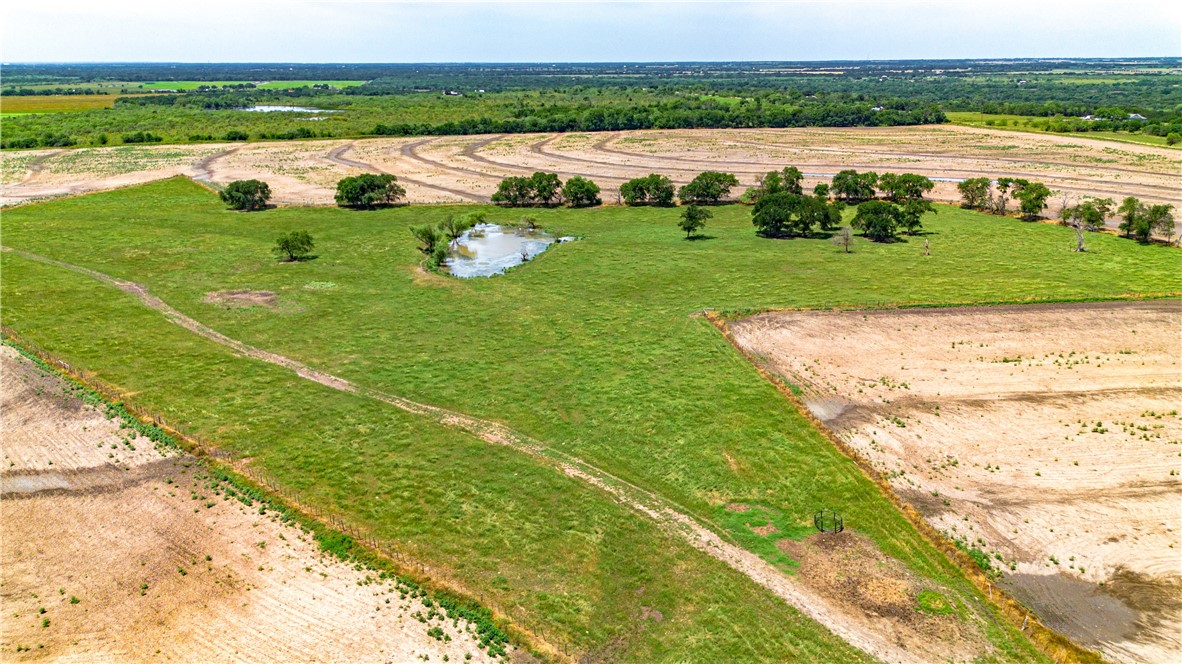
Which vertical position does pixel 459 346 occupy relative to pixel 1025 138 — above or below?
below

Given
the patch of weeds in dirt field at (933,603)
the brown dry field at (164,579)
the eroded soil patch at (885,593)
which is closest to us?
the brown dry field at (164,579)

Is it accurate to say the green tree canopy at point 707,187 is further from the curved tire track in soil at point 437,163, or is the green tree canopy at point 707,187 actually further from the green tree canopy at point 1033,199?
the green tree canopy at point 1033,199

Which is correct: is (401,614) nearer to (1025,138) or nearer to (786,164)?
(786,164)

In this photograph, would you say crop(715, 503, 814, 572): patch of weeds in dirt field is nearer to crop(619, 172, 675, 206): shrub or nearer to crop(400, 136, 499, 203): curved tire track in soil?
crop(619, 172, 675, 206): shrub

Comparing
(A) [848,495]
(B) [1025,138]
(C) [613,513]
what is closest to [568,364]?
(C) [613,513]

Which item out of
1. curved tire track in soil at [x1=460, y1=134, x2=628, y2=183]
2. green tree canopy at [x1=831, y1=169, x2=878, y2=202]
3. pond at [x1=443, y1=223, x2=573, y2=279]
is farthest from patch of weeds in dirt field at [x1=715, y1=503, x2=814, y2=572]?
curved tire track in soil at [x1=460, y1=134, x2=628, y2=183]

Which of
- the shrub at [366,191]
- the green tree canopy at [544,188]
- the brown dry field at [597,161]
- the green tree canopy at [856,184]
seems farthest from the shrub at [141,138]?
the green tree canopy at [856,184]

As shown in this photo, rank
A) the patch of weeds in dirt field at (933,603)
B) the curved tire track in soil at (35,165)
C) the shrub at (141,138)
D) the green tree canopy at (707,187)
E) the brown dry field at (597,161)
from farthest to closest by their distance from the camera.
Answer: the shrub at (141,138) < the curved tire track in soil at (35,165) < the brown dry field at (597,161) < the green tree canopy at (707,187) < the patch of weeds in dirt field at (933,603)

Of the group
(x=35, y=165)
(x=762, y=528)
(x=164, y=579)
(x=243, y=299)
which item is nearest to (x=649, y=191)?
(x=243, y=299)

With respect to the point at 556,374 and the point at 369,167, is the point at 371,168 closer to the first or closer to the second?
the point at 369,167
